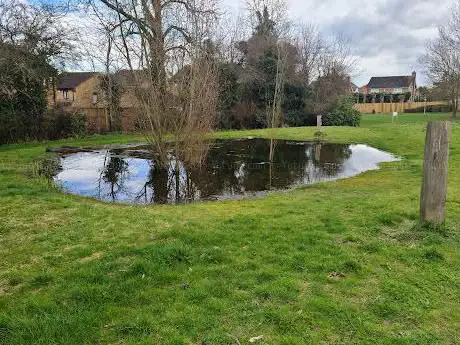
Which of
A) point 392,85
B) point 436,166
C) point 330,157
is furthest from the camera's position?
point 392,85

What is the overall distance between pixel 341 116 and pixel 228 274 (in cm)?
2891

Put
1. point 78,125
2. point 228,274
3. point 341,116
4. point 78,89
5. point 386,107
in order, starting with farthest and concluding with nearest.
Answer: point 386,107 → point 78,89 → point 341,116 → point 78,125 → point 228,274

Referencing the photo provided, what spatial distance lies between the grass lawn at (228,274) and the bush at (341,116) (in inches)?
977

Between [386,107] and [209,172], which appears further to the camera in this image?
[386,107]

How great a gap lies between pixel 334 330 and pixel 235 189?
658cm

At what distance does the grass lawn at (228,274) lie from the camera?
120 inches

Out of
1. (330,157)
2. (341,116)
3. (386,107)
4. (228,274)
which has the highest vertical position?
(386,107)

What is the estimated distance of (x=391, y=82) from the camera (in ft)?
275

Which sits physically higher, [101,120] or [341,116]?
[341,116]

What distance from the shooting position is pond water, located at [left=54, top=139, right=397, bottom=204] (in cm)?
931

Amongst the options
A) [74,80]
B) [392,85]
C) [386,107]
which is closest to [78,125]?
[74,80]

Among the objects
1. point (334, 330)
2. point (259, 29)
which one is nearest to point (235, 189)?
point (334, 330)

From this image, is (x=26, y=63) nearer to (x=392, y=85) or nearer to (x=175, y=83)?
(x=175, y=83)

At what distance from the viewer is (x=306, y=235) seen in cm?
518
